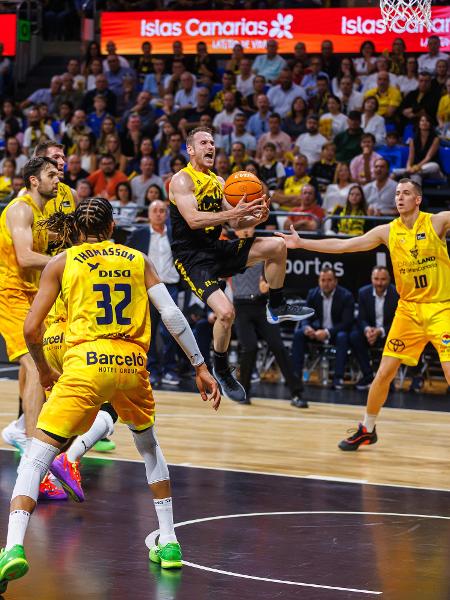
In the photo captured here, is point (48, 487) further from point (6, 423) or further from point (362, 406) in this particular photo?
point (362, 406)

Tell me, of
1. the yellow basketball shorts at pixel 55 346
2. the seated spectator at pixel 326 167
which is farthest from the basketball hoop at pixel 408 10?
the yellow basketball shorts at pixel 55 346

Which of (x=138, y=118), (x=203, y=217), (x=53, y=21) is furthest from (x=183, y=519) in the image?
(x=53, y=21)

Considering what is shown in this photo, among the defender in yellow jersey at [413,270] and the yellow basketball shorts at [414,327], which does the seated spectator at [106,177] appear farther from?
the yellow basketball shorts at [414,327]

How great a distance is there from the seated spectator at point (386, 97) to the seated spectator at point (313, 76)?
1043mm

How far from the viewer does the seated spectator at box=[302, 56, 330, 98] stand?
16.0 meters

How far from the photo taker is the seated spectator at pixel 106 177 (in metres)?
14.8

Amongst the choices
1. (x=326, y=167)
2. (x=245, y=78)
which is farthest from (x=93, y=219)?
(x=245, y=78)

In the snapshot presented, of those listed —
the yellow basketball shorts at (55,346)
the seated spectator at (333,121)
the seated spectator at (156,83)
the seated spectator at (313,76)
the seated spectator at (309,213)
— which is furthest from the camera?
the seated spectator at (156,83)

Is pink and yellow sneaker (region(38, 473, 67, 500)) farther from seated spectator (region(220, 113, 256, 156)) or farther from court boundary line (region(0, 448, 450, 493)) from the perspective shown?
seated spectator (region(220, 113, 256, 156))

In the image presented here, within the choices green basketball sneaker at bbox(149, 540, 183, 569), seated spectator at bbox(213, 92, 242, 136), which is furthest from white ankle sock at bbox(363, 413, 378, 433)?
seated spectator at bbox(213, 92, 242, 136)

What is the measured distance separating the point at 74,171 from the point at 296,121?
10.6 ft

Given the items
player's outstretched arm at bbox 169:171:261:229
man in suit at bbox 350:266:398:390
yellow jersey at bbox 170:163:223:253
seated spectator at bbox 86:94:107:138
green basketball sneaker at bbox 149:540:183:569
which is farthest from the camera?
seated spectator at bbox 86:94:107:138

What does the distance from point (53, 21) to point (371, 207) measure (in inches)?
379

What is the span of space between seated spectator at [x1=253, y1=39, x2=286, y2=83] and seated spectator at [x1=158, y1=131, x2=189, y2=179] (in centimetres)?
212
